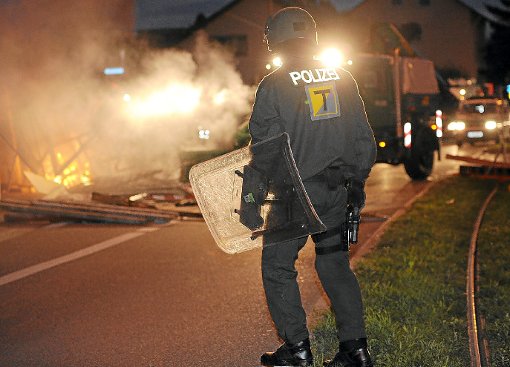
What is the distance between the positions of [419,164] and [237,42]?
32.8m

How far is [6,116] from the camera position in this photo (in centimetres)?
1500

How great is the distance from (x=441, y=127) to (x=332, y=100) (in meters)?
13.4

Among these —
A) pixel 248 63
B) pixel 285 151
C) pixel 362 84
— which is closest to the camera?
pixel 285 151

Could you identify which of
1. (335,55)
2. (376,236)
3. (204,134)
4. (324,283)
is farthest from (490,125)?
(324,283)

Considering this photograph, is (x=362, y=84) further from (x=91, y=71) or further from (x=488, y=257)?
(x=488, y=257)

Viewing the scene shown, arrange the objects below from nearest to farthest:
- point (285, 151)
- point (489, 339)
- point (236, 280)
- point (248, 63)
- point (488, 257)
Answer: point (285, 151) < point (489, 339) < point (236, 280) < point (488, 257) < point (248, 63)

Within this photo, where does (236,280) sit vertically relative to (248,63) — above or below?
below

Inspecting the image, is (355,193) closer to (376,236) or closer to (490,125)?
(376,236)

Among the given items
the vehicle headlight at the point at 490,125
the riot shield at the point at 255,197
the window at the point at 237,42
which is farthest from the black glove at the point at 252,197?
the window at the point at 237,42

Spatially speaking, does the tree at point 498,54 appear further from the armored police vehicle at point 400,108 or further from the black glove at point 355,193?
the black glove at point 355,193

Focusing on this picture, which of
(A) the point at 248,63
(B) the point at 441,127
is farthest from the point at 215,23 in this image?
(B) the point at 441,127

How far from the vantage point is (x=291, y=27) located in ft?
12.9

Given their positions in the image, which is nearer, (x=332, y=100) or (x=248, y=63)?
(x=332, y=100)

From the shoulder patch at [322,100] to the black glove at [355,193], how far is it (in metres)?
0.35
